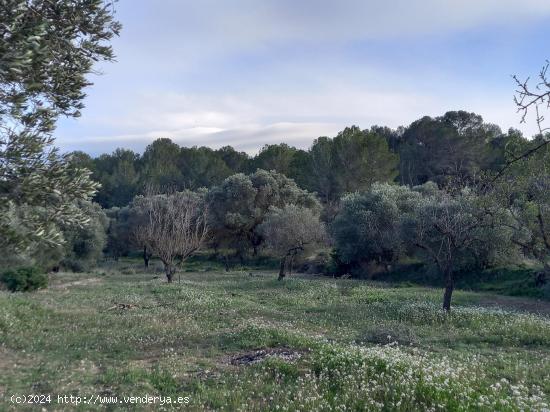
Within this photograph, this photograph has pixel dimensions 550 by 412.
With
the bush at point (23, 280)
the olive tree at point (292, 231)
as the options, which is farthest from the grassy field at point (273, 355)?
the olive tree at point (292, 231)

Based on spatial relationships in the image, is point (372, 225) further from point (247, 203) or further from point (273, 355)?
point (273, 355)

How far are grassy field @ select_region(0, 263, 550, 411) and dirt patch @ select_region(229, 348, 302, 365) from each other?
0.17 feet

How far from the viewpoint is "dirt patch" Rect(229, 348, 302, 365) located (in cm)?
1081

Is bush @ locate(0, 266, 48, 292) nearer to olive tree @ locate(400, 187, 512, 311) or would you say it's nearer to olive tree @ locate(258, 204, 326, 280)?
olive tree @ locate(258, 204, 326, 280)

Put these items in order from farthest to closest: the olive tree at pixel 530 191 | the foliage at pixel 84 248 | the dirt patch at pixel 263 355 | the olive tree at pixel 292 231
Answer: the foliage at pixel 84 248, the olive tree at pixel 292 231, the olive tree at pixel 530 191, the dirt patch at pixel 263 355

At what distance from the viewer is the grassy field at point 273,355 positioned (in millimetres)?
7945

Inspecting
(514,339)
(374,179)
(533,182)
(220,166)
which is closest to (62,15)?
(514,339)

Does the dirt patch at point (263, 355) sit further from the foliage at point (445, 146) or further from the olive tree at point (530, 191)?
the foliage at point (445, 146)

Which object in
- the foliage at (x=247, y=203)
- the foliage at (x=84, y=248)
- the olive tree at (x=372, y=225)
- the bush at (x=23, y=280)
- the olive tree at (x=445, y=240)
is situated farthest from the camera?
the foliage at (x=247, y=203)

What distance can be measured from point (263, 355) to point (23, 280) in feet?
75.1

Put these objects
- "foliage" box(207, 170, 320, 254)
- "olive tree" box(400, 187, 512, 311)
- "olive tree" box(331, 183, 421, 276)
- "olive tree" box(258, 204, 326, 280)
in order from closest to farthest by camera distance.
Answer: "olive tree" box(400, 187, 512, 311) < "olive tree" box(331, 183, 421, 276) < "olive tree" box(258, 204, 326, 280) < "foliage" box(207, 170, 320, 254)

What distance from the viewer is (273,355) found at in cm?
1102

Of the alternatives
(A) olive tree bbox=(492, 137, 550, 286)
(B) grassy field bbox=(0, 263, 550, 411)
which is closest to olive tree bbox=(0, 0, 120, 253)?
(B) grassy field bbox=(0, 263, 550, 411)

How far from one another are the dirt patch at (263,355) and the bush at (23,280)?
72.1 feet
